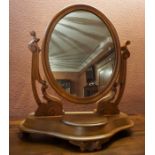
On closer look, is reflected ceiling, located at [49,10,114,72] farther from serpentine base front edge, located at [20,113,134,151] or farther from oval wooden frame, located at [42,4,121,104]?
serpentine base front edge, located at [20,113,134,151]

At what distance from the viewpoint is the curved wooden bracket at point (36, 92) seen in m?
0.73

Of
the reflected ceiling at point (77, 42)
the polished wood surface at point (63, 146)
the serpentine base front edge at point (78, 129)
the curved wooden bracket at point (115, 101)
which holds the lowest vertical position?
the polished wood surface at point (63, 146)

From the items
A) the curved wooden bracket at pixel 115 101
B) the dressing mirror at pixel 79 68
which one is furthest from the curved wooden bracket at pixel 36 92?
the curved wooden bracket at pixel 115 101

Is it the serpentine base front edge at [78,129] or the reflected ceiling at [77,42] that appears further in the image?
the reflected ceiling at [77,42]

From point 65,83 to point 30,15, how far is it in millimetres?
390

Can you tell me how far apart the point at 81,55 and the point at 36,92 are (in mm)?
199

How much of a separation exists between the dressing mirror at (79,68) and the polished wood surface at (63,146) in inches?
1.3

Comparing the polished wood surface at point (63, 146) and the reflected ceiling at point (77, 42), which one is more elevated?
the reflected ceiling at point (77, 42)


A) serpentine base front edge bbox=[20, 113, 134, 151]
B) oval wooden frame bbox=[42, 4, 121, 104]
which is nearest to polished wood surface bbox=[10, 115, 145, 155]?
serpentine base front edge bbox=[20, 113, 134, 151]

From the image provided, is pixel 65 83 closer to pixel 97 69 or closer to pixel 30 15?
pixel 97 69

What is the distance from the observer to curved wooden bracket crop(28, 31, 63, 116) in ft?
2.40

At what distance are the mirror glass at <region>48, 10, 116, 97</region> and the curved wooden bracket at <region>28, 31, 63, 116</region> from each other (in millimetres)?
48

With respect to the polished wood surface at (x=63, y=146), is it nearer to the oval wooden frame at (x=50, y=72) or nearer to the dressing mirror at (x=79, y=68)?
the dressing mirror at (x=79, y=68)
